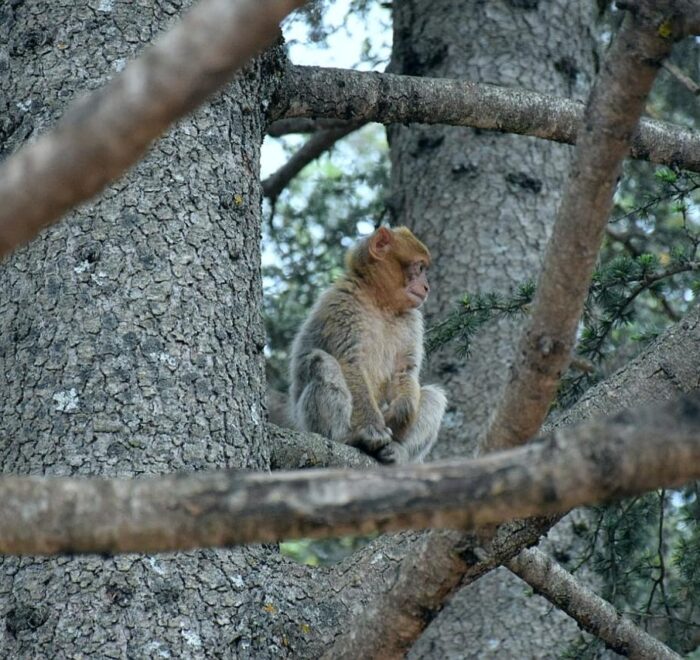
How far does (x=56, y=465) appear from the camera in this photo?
3822 millimetres

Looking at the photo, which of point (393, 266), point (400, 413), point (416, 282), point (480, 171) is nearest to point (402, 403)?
point (400, 413)

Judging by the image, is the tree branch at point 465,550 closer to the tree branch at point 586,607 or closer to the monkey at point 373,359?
the tree branch at point 586,607

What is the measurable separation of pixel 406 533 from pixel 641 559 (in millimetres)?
2275

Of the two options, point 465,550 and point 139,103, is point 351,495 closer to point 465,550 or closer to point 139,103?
point 465,550

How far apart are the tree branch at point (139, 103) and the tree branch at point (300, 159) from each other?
6256mm

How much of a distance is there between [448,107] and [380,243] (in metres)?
2.55

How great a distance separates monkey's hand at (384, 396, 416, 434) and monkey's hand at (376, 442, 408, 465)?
0.52 ft

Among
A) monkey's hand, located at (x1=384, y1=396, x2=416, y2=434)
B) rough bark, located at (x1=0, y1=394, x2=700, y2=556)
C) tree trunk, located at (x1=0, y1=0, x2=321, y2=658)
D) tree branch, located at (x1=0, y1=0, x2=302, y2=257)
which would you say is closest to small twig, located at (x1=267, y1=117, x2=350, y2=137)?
monkey's hand, located at (x1=384, y1=396, x2=416, y2=434)

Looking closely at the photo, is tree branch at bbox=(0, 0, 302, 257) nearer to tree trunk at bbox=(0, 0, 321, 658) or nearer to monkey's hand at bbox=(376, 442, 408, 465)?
tree trunk at bbox=(0, 0, 321, 658)

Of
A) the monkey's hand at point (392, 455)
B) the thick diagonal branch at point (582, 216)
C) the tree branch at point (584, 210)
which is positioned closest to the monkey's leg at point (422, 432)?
the monkey's hand at point (392, 455)

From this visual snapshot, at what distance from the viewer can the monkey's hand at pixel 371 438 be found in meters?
7.38

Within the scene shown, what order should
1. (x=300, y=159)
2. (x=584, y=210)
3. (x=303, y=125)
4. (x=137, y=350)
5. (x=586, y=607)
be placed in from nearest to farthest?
1. (x=584, y=210)
2. (x=137, y=350)
3. (x=586, y=607)
4. (x=303, y=125)
5. (x=300, y=159)

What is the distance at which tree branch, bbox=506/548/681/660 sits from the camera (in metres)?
4.18

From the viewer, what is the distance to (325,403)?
7.33 m
